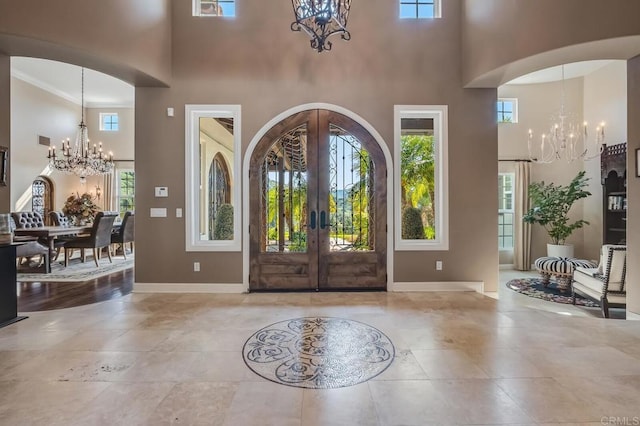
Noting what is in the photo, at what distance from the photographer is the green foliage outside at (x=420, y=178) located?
5004 millimetres

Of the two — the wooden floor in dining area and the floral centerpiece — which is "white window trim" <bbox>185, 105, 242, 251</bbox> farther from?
the floral centerpiece

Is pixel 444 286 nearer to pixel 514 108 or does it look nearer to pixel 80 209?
pixel 514 108

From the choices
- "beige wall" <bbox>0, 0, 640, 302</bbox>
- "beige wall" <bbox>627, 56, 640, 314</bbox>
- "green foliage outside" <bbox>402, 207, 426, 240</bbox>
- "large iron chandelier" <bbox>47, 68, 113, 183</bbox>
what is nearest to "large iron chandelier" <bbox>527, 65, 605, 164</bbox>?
"beige wall" <bbox>627, 56, 640, 314</bbox>

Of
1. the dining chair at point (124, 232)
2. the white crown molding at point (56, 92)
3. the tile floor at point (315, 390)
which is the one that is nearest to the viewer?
the tile floor at point (315, 390)

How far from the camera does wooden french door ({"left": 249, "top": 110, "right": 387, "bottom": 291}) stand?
189 inches

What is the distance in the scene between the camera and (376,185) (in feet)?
15.9

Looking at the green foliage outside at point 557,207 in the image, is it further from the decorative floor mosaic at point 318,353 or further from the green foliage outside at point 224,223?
the green foliage outside at point 224,223

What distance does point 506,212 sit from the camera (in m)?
8.08

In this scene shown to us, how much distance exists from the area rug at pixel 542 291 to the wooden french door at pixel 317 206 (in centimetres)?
296

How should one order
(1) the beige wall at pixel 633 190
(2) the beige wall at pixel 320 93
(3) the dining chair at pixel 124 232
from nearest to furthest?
(1) the beige wall at pixel 633 190, (2) the beige wall at pixel 320 93, (3) the dining chair at pixel 124 232

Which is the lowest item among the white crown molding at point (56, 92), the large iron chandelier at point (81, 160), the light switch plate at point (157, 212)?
the light switch plate at point (157, 212)

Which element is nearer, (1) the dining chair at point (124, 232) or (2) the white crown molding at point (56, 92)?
(1) the dining chair at point (124, 232)

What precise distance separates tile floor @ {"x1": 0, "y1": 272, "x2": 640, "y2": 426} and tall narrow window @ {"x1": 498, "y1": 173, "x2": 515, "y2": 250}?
4.58 metres

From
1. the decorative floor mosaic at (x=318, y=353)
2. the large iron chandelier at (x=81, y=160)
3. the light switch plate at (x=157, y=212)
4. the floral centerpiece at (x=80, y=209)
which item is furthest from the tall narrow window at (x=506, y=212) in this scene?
the floral centerpiece at (x=80, y=209)
